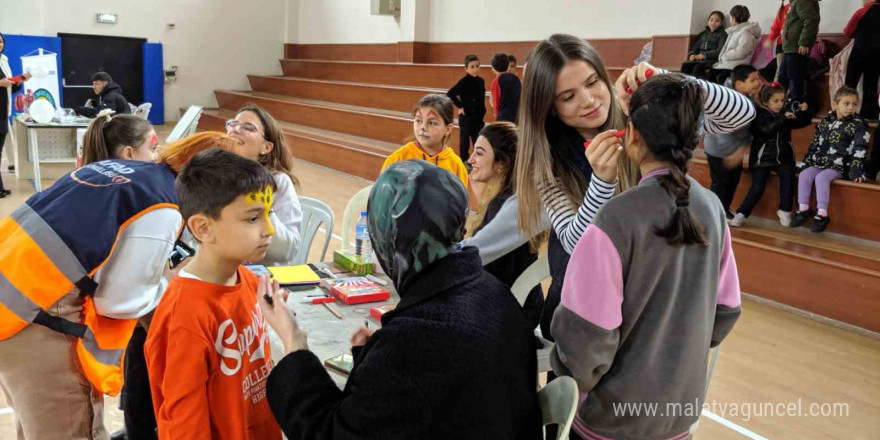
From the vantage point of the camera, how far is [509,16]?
10148 millimetres

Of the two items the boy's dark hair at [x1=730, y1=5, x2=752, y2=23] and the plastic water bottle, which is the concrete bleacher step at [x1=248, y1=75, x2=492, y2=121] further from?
the plastic water bottle

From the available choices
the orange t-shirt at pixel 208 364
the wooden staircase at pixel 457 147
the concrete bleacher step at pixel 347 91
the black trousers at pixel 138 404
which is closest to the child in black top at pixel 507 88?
the wooden staircase at pixel 457 147

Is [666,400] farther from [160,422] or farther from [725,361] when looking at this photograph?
[725,361]

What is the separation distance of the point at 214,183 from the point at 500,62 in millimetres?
6069

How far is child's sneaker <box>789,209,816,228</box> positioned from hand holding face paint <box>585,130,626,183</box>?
4.29 metres

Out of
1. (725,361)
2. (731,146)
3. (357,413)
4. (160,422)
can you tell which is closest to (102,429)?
(160,422)

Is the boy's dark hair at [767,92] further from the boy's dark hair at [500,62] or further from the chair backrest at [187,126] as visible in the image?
the chair backrest at [187,126]

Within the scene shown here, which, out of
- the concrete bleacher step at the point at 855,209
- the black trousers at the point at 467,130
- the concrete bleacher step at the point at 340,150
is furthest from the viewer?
the concrete bleacher step at the point at 340,150

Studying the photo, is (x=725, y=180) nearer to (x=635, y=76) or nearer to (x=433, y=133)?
(x=433, y=133)

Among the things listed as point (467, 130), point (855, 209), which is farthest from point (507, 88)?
point (855, 209)

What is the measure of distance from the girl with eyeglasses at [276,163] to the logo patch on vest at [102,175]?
0.76 meters

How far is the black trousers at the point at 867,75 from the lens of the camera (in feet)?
18.7

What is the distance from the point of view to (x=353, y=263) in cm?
254

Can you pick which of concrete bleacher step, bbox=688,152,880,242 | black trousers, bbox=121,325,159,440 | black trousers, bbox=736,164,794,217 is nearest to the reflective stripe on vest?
black trousers, bbox=121,325,159,440
